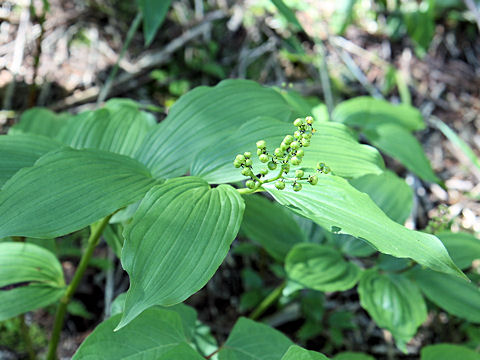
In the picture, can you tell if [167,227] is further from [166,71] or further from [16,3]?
[16,3]

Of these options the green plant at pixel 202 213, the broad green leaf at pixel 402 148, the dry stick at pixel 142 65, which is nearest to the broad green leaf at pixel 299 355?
the green plant at pixel 202 213

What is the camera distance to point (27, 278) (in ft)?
5.04

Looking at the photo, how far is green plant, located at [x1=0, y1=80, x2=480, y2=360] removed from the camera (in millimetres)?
1017

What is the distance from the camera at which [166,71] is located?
3391 mm

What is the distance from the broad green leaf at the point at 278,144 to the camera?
1255 millimetres

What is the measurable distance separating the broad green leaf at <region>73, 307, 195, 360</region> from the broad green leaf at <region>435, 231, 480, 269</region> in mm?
1182

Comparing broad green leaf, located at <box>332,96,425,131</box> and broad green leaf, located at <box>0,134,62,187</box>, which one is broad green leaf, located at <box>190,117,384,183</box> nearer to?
broad green leaf, located at <box>0,134,62,187</box>

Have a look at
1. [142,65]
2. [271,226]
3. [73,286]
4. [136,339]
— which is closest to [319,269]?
[271,226]

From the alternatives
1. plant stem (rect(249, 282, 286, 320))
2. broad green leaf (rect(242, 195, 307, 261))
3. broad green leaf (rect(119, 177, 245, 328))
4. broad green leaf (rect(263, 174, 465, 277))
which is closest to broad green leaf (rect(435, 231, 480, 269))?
broad green leaf (rect(242, 195, 307, 261))

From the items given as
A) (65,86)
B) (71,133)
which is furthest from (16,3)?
(71,133)

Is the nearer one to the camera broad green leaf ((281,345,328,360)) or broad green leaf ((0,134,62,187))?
broad green leaf ((281,345,328,360))

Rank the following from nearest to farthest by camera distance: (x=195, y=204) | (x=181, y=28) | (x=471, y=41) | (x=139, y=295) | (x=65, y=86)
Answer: (x=139, y=295) < (x=195, y=204) < (x=65, y=86) < (x=181, y=28) < (x=471, y=41)

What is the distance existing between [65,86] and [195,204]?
2506 millimetres

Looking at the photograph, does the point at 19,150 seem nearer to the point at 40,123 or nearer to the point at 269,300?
the point at 40,123
